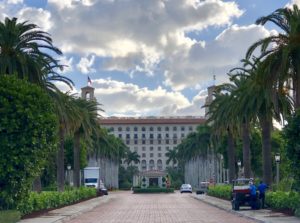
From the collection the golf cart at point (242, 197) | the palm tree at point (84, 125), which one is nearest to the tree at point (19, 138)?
the golf cart at point (242, 197)

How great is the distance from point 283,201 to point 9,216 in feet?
42.6

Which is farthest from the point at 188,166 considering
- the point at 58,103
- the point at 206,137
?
the point at 58,103

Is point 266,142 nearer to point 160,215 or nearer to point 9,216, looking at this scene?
point 160,215

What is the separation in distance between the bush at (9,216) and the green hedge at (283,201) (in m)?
11.8

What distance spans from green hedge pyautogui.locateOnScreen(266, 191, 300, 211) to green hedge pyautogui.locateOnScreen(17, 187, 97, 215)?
12.1 m

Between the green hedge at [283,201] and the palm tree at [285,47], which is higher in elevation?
the palm tree at [285,47]

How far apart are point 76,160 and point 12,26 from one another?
27044 mm

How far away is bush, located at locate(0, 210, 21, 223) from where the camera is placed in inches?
933

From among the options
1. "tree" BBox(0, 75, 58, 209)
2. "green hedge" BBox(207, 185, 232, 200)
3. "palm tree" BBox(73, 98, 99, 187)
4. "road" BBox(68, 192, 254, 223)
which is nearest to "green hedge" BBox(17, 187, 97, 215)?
"tree" BBox(0, 75, 58, 209)

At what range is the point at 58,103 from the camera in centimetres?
3841

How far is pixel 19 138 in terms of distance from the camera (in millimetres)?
27000

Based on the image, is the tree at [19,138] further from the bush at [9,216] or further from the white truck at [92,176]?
the white truck at [92,176]

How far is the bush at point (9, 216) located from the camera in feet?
77.7

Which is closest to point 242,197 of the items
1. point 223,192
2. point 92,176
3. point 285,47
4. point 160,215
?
point 160,215
